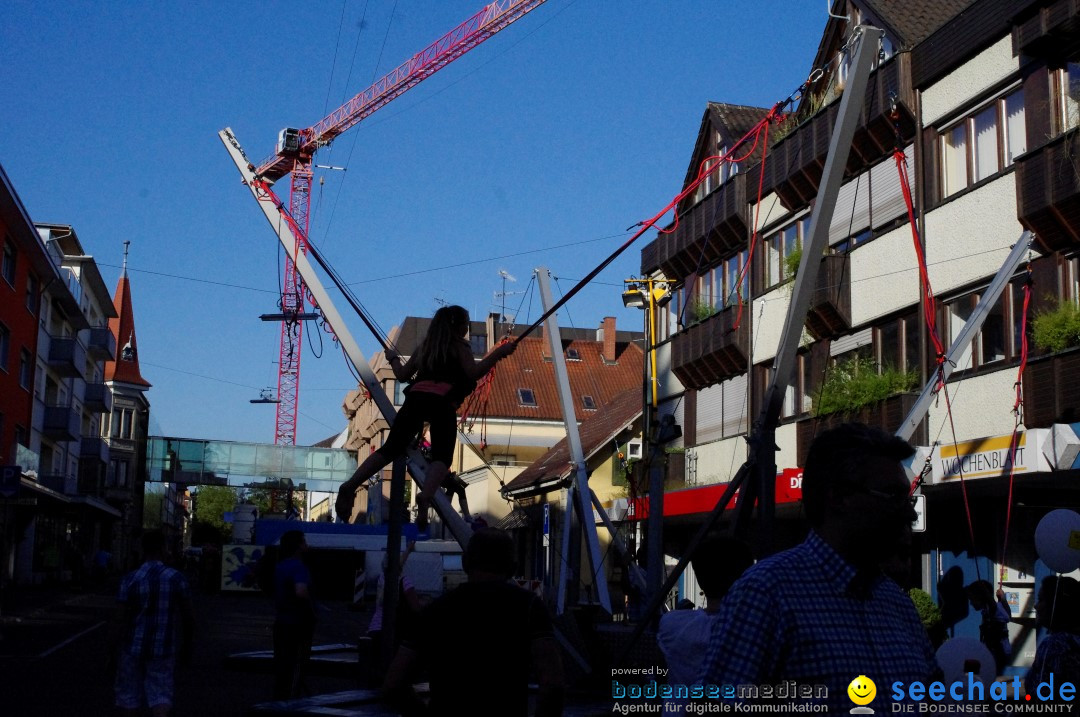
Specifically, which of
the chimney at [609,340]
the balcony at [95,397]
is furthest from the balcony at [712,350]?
the balcony at [95,397]

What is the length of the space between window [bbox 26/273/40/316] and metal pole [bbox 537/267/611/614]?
37.7 meters

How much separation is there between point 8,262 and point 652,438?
34.6 m

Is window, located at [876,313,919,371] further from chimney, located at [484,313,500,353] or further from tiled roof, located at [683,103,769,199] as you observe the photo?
chimney, located at [484,313,500,353]

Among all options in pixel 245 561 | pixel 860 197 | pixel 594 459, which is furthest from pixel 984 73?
pixel 245 561

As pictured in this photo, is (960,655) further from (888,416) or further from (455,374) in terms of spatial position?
(888,416)

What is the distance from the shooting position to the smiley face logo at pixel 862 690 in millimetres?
2896

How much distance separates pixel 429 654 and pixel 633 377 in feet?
203

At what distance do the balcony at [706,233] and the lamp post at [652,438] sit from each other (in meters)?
0.95

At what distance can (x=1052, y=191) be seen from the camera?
18.0 meters

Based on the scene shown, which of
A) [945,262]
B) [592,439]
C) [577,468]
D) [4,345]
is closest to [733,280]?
[945,262]

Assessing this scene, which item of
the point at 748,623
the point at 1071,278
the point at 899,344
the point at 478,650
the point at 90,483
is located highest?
the point at 1071,278

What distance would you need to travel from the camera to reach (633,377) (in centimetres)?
6625

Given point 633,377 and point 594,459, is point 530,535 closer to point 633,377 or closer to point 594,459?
point 594,459

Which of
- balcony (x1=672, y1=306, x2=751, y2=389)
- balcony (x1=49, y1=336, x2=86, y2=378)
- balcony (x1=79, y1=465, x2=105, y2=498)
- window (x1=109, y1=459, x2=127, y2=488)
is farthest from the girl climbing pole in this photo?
window (x1=109, y1=459, x2=127, y2=488)
